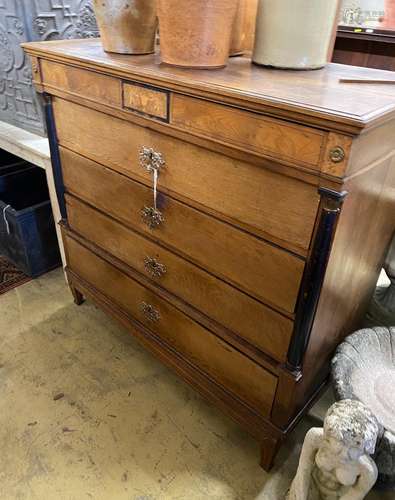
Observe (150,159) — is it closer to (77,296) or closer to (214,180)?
(214,180)

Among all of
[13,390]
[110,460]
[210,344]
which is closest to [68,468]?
[110,460]

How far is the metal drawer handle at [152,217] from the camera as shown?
1.11 m

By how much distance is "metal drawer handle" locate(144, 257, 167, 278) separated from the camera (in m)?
1.20

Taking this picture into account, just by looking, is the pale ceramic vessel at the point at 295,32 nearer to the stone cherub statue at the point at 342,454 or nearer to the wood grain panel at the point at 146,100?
the wood grain panel at the point at 146,100

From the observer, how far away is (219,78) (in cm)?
87

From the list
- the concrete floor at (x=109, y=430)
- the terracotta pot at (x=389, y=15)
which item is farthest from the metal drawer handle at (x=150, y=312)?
the terracotta pot at (x=389, y=15)

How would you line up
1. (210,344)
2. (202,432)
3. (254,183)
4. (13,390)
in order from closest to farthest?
(254,183) → (210,344) → (202,432) → (13,390)

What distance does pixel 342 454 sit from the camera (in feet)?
2.84

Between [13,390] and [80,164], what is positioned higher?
[80,164]

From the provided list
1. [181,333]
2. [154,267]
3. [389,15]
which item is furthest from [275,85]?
[389,15]

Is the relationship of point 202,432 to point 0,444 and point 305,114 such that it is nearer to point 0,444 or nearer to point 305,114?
point 0,444

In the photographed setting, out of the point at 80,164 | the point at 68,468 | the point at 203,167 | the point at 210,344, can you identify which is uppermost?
the point at 203,167

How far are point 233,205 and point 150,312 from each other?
0.56 metres

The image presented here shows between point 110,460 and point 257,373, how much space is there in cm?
53
